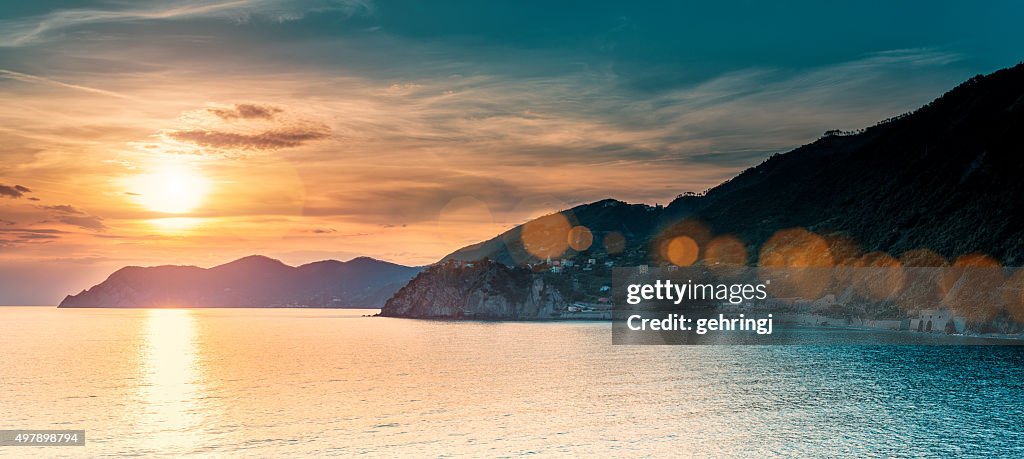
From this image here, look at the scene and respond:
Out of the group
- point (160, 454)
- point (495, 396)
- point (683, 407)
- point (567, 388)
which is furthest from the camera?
point (567, 388)

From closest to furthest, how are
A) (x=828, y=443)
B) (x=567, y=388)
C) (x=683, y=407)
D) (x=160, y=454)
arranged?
(x=160, y=454), (x=828, y=443), (x=683, y=407), (x=567, y=388)

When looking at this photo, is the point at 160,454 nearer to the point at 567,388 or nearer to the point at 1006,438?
the point at 567,388

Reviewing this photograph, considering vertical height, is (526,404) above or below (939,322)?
above

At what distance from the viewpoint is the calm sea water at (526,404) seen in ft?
181

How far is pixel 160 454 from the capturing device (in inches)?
2051

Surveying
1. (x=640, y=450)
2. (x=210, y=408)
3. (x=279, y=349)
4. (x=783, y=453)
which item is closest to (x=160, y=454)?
(x=210, y=408)

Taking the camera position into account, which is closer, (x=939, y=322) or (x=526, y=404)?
(x=526, y=404)

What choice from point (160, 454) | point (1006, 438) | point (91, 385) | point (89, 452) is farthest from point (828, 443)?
point (91, 385)

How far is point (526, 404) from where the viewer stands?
72.6 metres

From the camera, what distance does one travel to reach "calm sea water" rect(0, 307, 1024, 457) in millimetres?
55094

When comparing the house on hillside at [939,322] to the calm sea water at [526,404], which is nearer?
the calm sea water at [526,404]

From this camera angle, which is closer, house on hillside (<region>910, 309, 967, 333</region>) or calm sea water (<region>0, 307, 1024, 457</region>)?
calm sea water (<region>0, 307, 1024, 457</region>)

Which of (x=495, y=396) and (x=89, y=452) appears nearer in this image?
(x=89, y=452)

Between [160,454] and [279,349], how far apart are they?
104 m
